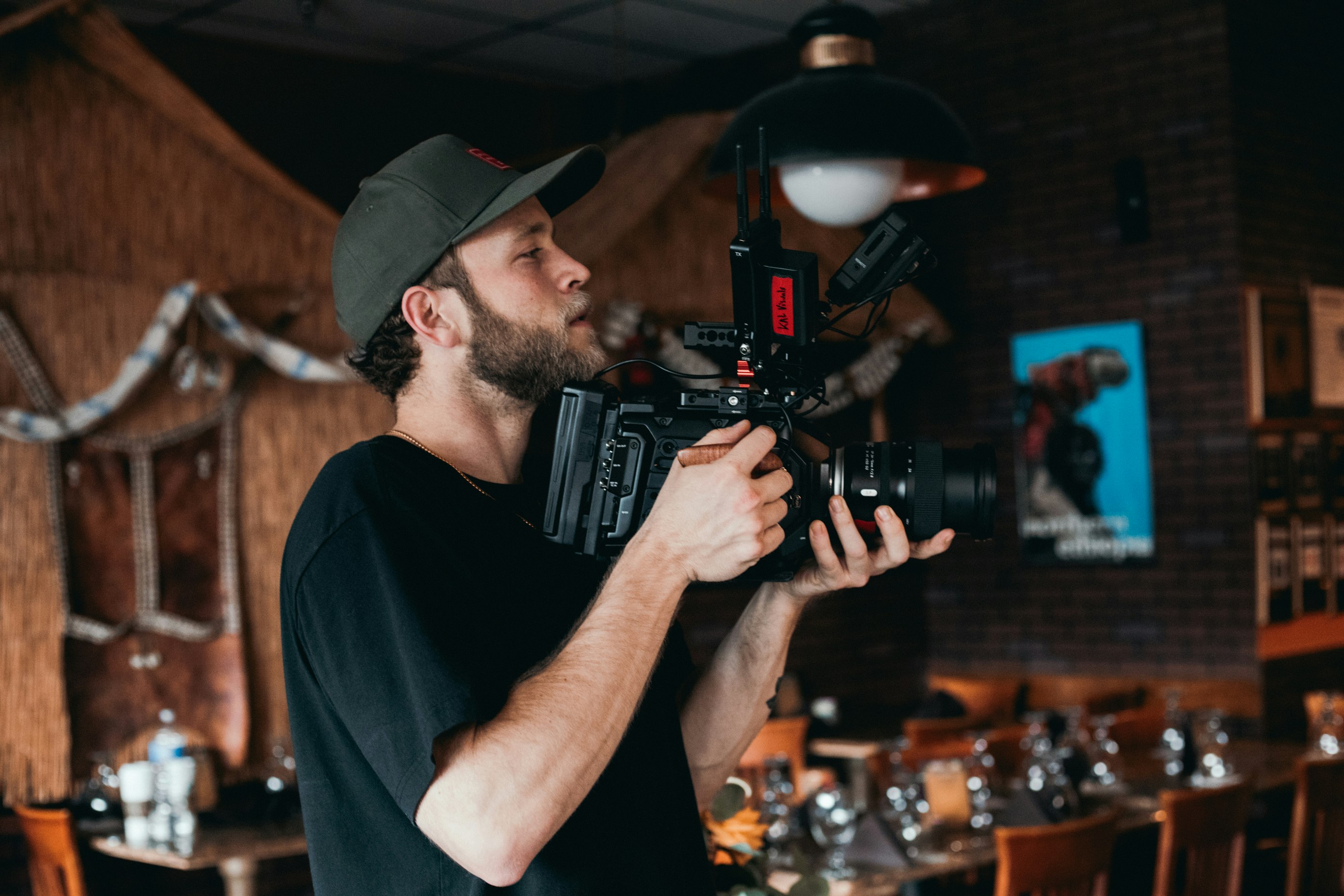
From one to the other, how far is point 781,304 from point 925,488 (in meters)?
0.23

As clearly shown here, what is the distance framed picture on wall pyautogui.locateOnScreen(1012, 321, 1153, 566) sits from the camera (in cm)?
466

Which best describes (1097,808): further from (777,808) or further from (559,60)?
(559,60)

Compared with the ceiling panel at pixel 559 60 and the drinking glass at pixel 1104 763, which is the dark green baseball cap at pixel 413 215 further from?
the ceiling panel at pixel 559 60

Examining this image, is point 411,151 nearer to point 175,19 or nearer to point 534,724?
point 534,724

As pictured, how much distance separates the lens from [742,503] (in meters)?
1.09

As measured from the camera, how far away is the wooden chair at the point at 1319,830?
3139 millimetres

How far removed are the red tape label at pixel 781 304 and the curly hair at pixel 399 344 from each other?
0.26 m

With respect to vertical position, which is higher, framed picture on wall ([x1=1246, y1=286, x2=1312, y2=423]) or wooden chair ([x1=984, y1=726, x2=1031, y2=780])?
framed picture on wall ([x1=1246, y1=286, x2=1312, y2=423])

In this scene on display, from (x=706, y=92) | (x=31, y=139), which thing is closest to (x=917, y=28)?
(x=706, y=92)

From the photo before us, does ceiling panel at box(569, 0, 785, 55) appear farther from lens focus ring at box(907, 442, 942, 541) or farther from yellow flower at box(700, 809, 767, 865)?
lens focus ring at box(907, 442, 942, 541)

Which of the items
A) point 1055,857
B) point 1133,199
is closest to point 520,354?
point 1055,857

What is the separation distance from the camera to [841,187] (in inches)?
111

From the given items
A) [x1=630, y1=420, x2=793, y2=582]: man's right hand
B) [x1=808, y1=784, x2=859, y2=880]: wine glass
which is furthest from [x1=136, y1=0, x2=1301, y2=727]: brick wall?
[x1=630, y1=420, x2=793, y2=582]: man's right hand

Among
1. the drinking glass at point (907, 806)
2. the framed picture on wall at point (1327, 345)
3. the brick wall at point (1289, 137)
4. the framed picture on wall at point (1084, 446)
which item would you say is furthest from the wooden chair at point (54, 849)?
the framed picture on wall at point (1327, 345)
